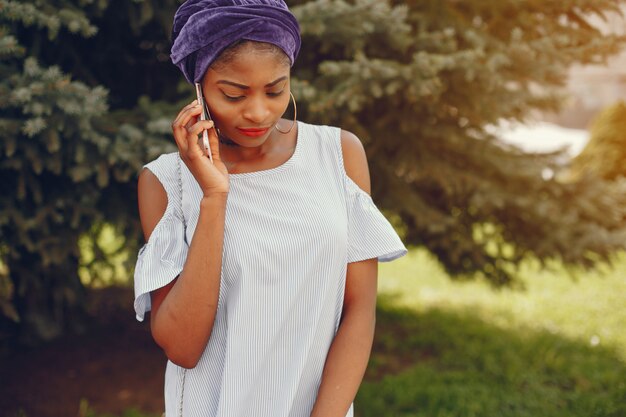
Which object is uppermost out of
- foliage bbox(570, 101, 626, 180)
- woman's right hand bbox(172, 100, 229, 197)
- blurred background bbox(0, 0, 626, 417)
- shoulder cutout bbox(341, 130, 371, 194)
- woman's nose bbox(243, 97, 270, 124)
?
woman's nose bbox(243, 97, 270, 124)

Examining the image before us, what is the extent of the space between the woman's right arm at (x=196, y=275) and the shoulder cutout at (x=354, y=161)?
401mm

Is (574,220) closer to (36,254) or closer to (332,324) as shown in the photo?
(332,324)

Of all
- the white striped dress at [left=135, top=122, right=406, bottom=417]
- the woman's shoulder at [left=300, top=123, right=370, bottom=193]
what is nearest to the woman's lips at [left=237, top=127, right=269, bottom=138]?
the white striped dress at [left=135, top=122, right=406, bottom=417]

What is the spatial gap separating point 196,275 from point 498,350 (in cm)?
365

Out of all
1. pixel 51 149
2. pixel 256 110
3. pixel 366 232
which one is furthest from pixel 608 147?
pixel 256 110

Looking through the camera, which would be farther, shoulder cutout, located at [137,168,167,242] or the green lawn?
the green lawn

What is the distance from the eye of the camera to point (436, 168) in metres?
4.12

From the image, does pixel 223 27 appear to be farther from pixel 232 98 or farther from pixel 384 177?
pixel 384 177

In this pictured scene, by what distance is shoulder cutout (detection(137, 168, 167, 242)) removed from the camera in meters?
1.85

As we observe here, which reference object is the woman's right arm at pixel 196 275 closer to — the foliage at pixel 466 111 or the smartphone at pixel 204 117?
the smartphone at pixel 204 117

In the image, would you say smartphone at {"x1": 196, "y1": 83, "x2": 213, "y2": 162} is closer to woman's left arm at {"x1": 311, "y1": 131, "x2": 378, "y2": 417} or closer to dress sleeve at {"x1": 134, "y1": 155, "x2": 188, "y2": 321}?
dress sleeve at {"x1": 134, "y1": 155, "x2": 188, "y2": 321}

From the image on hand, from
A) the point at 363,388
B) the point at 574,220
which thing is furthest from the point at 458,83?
the point at 363,388

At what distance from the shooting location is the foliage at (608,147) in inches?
323

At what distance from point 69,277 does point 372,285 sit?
9.58 ft
